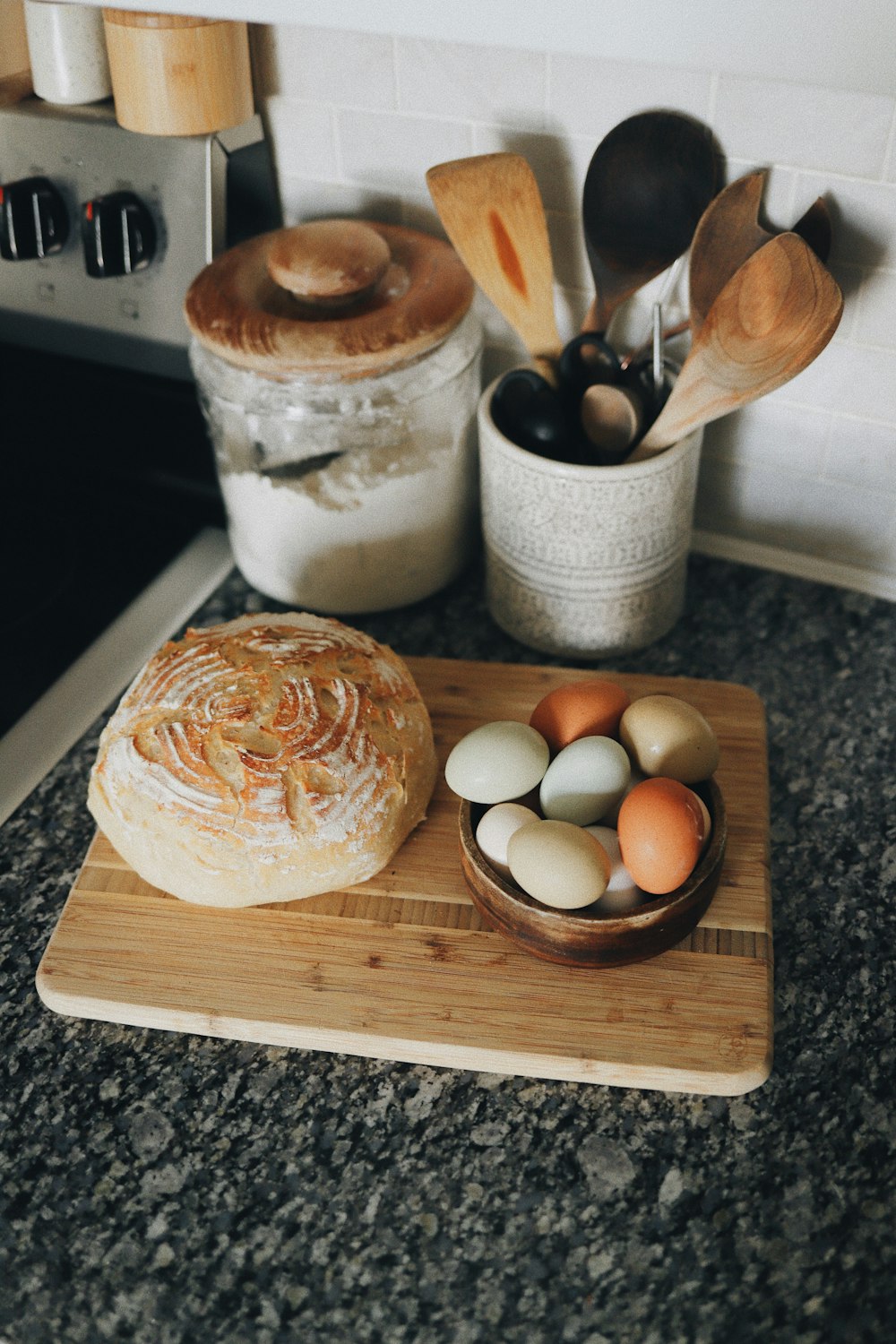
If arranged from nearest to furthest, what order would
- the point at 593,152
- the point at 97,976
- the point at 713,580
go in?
the point at 97,976, the point at 593,152, the point at 713,580

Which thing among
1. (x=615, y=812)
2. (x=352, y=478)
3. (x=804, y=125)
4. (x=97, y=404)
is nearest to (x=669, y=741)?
(x=615, y=812)

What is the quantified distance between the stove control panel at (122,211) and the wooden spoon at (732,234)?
40cm

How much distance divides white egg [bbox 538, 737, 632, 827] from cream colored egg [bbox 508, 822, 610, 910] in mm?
37

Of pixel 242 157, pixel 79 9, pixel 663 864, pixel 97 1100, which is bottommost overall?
pixel 97 1100

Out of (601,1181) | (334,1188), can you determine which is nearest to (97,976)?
(334,1188)

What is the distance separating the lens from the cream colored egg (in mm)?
648

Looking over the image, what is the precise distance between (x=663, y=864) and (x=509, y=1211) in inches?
8.4

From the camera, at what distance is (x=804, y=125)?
2.62 feet

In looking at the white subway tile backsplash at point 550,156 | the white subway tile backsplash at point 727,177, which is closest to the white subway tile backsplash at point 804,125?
the white subway tile backsplash at point 727,177

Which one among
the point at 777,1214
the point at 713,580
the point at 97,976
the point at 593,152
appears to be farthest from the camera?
the point at 713,580

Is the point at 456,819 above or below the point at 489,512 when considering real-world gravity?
below

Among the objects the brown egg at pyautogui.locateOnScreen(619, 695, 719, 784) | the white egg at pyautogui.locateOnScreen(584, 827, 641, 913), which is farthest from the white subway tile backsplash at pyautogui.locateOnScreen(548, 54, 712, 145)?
the white egg at pyautogui.locateOnScreen(584, 827, 641, 913)

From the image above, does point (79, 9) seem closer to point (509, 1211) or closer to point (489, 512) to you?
point (489, 512)

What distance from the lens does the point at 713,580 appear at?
1027mm
